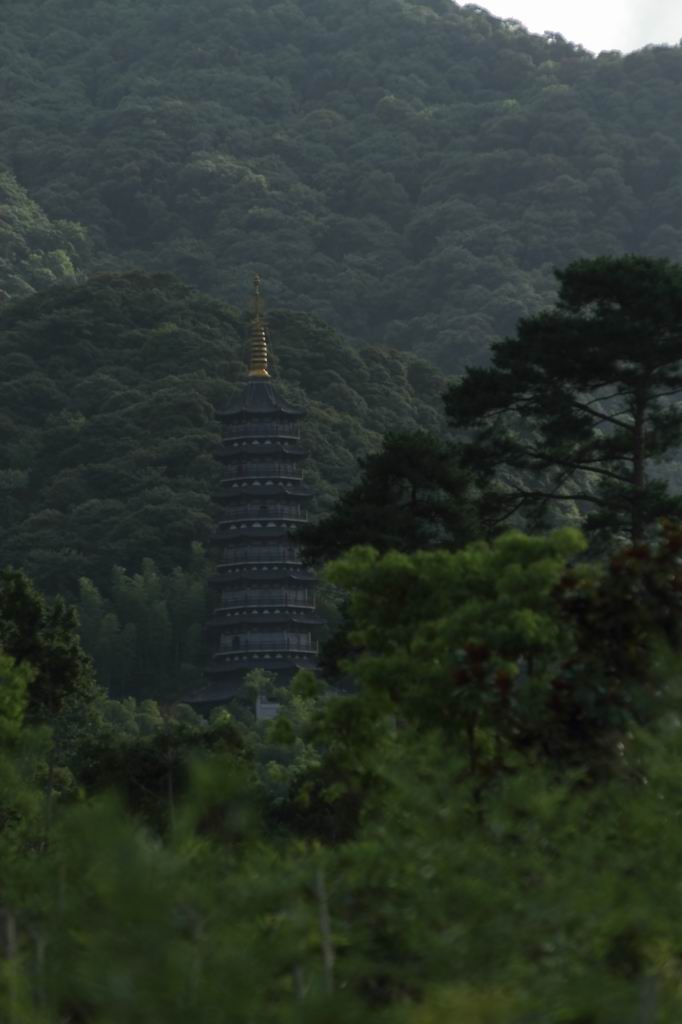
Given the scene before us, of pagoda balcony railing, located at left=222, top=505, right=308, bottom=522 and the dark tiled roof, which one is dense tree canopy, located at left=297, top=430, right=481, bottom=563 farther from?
the dark tiled roof

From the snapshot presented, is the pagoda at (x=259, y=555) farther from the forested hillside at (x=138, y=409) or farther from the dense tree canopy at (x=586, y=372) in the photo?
the dense tree canopy at (x=586, y=372)

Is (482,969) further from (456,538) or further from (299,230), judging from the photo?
(299,230)

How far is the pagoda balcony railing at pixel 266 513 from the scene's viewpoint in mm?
107312

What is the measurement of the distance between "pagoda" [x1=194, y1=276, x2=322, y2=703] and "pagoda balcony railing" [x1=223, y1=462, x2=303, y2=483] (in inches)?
1.6

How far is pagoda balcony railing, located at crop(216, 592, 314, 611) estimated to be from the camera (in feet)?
347

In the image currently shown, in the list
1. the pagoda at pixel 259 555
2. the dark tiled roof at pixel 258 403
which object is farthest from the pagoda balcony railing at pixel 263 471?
the dark tiled roof at pixel 258 403

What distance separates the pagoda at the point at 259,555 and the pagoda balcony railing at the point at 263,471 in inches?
1.6

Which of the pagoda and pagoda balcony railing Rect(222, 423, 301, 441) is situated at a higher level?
pagoda balcony railing Rect(222, 423, 301, 441)

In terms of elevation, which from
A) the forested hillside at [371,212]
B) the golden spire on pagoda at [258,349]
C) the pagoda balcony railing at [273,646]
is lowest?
the pagoda balcony railing at [273,646]

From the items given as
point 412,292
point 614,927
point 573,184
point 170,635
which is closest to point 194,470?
point 170,635

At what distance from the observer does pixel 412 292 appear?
174m

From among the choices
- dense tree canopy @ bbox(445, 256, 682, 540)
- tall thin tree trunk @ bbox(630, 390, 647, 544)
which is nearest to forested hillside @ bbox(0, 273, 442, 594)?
dense tree canopy @ bbox(445, 256, 682, 540)

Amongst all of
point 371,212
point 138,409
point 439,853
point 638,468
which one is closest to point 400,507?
point 638,468

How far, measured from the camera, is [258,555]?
106m
